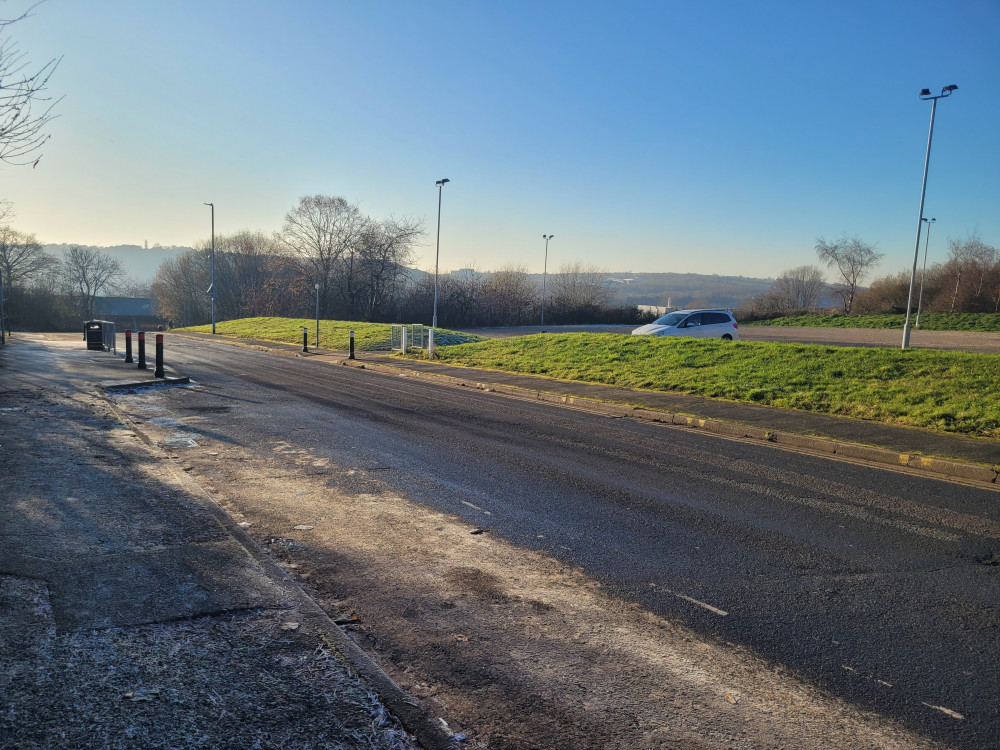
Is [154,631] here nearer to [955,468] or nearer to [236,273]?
[955,468]

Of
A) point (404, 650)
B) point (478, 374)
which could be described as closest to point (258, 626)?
point (404, 650)

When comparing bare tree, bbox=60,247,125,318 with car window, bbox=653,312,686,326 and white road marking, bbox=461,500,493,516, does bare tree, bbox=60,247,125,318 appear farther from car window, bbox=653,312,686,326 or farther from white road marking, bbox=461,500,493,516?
white road marking, bbox=461,500,493,516

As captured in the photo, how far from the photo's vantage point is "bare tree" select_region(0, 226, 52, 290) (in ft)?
216

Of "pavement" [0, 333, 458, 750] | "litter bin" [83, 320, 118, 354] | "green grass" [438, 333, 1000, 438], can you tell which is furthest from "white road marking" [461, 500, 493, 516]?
"litter bin" [83, 320, 118, 354]

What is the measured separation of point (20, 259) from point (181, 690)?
275 ft

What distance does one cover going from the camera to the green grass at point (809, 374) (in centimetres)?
1117

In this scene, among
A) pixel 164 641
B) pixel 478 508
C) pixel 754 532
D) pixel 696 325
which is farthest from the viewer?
pixel 696 325

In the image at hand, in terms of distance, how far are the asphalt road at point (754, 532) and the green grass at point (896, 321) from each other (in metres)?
40.1

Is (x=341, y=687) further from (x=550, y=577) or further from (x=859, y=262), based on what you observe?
(x=859, y=262)

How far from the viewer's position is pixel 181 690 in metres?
2.94

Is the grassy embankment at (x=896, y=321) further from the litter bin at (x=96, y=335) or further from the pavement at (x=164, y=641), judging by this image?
the pavement at (x=164, y=641)

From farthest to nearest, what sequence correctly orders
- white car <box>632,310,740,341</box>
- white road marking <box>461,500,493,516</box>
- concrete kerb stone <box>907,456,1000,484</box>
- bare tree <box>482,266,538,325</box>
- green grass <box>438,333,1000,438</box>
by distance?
bare tree <box>482,266,538,325</box>
white car <box>632,310,740,341</box>
green grass <box>438,333,1000,438</box>
concrete kerb stone <box>907,456,1000,484</box>
white road marking <box>461,500,493,516</box>

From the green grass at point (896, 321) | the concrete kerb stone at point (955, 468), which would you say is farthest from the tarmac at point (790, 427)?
the green grass at point (896, 321)

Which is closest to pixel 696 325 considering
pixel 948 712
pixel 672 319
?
pixel 672 319
